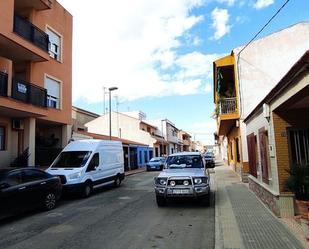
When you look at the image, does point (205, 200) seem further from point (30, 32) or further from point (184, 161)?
point (30, 32)

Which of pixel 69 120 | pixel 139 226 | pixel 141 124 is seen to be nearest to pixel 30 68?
pixel 69 120

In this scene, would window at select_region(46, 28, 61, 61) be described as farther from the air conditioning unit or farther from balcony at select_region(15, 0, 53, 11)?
the air conditioning unit

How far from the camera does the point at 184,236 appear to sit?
7758 mm

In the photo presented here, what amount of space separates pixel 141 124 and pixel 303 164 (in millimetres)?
43057

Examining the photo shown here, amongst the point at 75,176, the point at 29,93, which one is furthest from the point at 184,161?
the point at 29,93

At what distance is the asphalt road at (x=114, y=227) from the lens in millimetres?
7277

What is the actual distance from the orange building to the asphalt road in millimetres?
5823

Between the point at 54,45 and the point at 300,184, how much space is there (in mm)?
17092

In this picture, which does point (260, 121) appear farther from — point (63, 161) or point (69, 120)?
point (69, 120)

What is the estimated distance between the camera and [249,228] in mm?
8180

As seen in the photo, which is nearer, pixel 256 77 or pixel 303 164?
pixel 303 164

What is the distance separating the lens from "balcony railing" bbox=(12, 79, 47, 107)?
15621 mm

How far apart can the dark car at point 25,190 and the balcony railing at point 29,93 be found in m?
5.47

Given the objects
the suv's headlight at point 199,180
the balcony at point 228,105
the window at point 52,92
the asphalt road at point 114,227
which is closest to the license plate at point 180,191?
the suv's headlight at point 199,180
